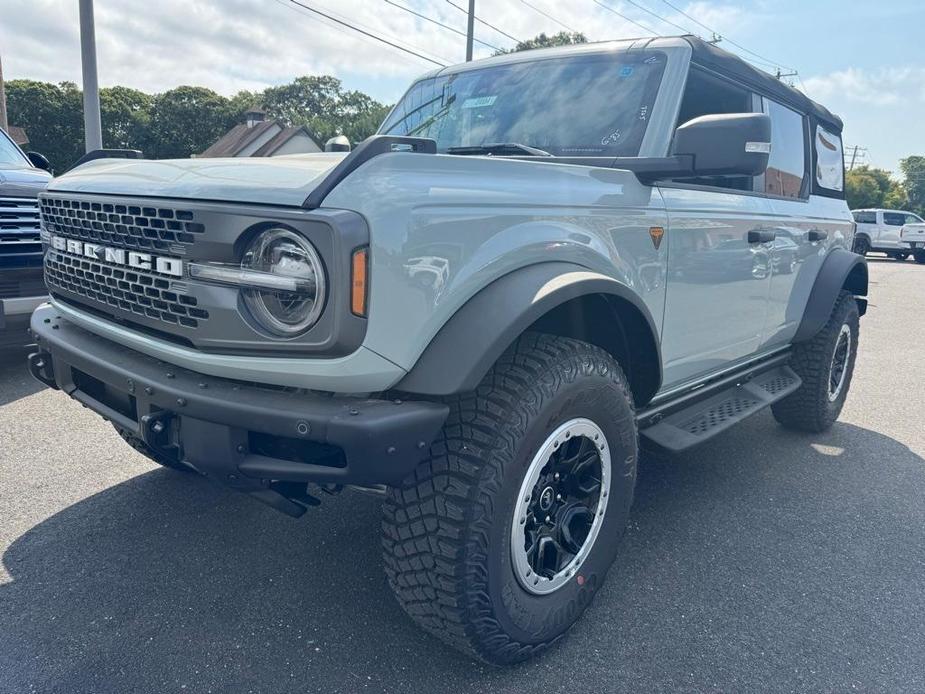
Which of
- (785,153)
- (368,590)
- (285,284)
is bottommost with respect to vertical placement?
(368,590)

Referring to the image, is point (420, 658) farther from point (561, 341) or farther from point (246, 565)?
point (561, 341)

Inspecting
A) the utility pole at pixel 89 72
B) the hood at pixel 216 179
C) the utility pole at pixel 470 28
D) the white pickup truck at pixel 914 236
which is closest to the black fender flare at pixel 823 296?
the hood at pixel 216 179

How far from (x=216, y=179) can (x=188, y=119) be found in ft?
225

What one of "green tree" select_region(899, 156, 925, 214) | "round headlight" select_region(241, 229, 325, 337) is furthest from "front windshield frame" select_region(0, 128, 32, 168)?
"green tree" select_region(899, 156, 925, 214)

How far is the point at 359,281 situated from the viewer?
1703 mm

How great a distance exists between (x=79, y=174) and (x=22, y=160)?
430 cm

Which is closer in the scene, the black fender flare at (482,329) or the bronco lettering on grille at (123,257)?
the black fender flare at (482,329)

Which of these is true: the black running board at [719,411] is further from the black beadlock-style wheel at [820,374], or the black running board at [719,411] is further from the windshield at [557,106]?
the windshield at [557,106]

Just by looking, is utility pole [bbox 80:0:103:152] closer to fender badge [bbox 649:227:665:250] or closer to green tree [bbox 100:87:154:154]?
fender badge [bbox 649:227:665:250]

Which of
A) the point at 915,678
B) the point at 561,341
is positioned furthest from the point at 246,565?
the point at 915,678

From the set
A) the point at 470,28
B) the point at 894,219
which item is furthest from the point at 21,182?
the point at 894,219

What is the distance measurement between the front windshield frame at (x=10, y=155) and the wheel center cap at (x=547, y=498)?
17.6ft

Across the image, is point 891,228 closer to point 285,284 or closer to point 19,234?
point 19,234

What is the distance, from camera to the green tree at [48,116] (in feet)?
175
